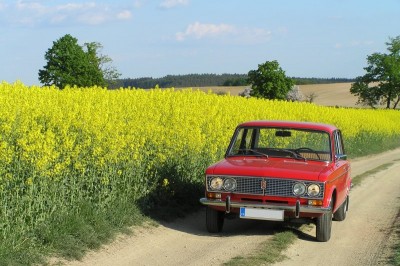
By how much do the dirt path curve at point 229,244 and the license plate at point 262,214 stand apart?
39 cm

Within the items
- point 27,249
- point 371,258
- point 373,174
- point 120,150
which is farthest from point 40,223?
point 373,174

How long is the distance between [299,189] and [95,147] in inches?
122

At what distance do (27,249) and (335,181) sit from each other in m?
5.07

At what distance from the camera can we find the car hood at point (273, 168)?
10.5 meters

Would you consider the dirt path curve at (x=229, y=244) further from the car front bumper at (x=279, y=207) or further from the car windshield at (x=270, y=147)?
the car windshield at (x=270, y=147)

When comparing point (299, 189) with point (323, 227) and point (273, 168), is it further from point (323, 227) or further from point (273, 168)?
point (323, 227)

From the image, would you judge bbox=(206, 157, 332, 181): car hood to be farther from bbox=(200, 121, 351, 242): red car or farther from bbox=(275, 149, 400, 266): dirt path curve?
bbox=(275, 149, 400, 266): dirt path curve

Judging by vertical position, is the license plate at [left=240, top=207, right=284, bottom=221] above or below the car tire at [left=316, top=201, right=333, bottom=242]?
above

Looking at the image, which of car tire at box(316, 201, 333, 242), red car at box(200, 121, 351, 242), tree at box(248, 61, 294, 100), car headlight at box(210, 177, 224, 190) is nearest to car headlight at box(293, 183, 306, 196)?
red car at box(200, 121, 351, 242)

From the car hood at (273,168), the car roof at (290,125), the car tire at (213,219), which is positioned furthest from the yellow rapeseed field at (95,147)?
the car roof at (290,125)

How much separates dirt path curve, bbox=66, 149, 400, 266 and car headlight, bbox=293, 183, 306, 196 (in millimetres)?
771

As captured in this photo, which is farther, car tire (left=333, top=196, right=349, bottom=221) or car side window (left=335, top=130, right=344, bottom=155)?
car tire (left=333, top=196, right=349, bottom=221)

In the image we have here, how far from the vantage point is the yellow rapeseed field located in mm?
8953

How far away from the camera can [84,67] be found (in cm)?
8212
